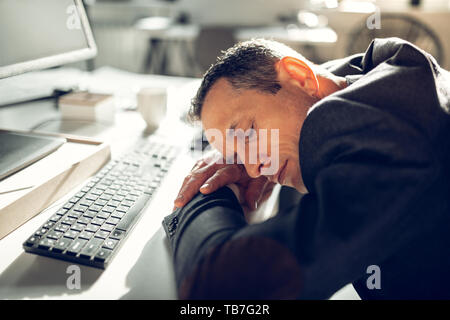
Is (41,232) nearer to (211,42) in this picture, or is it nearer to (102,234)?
(102,234)

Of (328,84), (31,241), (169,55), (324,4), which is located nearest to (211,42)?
(169,55)

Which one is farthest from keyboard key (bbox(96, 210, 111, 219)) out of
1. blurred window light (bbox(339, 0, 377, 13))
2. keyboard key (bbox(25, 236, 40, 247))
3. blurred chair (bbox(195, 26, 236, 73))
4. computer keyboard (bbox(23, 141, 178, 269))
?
blurred window light (bbox(339, 0, 377, 13))

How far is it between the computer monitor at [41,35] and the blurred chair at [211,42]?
1774mm

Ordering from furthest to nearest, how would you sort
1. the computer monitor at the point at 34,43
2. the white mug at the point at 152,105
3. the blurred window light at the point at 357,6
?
the blurred window light at the point at 357,6 → the white mug at the point at 152,105 → the computer monitor at the point at 34,43

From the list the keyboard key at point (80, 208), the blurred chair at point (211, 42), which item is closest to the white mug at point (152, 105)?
the keyboard key at point (80, 208)

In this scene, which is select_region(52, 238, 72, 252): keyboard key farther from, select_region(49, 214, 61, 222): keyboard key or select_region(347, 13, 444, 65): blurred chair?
select_region(347, 13, 444, 65): blurred chair

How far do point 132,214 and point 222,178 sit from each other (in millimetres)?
190

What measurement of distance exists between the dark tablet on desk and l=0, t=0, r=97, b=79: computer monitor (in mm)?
145

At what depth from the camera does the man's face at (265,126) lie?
0.72 metres

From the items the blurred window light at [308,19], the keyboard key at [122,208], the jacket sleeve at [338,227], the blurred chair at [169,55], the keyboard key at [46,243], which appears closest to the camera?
the jacket sleeve at [338,227]

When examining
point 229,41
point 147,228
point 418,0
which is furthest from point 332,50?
point 147,228

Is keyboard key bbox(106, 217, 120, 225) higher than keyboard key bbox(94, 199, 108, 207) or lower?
lower

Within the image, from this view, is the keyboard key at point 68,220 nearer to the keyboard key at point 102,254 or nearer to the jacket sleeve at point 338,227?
the keyboard key at point 102,254

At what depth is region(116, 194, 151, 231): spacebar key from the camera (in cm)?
62
